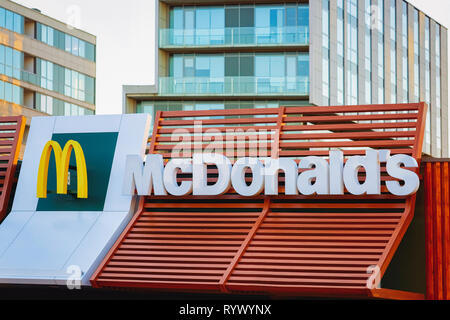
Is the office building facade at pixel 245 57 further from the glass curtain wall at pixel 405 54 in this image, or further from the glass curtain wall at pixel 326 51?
the glass curtain wall at pixel 405 54

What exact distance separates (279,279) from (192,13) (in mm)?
38464

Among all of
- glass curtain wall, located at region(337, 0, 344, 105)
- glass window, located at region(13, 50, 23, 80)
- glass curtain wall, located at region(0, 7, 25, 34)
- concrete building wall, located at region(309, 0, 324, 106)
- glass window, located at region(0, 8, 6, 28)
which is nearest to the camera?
concrete building wall, located at region(309, 0, 324, 106)

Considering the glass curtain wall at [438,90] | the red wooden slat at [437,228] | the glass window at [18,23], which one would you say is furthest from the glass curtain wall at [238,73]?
the red wooden slat at [437,228]

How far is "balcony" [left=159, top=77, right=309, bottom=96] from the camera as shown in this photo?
5950 centimetres

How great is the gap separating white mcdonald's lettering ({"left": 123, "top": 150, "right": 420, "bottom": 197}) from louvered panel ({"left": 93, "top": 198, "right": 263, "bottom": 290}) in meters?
0.57

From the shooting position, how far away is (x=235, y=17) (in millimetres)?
61156

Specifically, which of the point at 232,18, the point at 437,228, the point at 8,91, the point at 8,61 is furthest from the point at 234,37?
the point at 437,228

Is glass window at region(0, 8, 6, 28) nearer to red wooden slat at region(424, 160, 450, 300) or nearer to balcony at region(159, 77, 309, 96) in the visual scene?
balcony at region(159, 77, 309, 96)

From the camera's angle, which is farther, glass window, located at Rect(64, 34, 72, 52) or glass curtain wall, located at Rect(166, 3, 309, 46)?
glass window, located at Rect(64, 34, 72, 52)

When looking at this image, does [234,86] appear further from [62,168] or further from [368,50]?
[62,168]

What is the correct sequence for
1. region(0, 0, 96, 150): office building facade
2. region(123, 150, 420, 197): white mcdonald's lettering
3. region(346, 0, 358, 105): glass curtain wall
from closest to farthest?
region(123, 150, 420, 197): white mcdonald's lettering, region(346, 0, 358, 105): glass curtain wall, region(0, 0, 96, 150): office building facade

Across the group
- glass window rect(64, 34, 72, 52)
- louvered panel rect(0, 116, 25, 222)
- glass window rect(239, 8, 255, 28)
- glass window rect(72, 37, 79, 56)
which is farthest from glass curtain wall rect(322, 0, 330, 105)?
louvered panel rect(0, 116, 25, 222)

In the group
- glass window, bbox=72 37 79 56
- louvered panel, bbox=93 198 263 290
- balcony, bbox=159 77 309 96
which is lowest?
louvered panel, bbox=93 198 263 290

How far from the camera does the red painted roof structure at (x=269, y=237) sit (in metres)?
25.4
